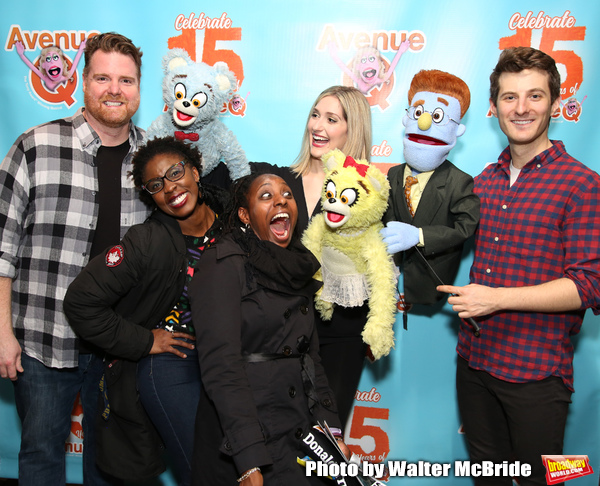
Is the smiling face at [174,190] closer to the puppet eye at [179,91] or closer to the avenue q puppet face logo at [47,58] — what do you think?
the puppet eye at [179,91]

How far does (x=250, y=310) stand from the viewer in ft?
5.16

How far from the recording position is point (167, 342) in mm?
1853

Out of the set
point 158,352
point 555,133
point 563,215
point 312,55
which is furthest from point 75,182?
point 555,133

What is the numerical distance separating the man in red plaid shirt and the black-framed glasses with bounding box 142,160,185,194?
3.87 feet

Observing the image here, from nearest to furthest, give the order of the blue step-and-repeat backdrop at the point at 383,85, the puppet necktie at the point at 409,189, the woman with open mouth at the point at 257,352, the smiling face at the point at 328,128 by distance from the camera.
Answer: the woman with open mouth at the point at 257,352 < the puppet necktie at the point at 409,189 < the smiling face at the point at 328,128 < the blue step-and-repeat backdrop at the point at 383,85

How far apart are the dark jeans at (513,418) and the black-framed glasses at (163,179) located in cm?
150

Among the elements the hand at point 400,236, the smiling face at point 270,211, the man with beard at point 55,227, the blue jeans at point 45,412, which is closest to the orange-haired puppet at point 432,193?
the hand at point 400,236

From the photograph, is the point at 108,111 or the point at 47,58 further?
the point at 47,58

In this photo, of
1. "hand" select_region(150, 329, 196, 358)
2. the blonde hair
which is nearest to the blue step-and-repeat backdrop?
the blonde hair

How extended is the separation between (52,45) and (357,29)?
5.89 ft

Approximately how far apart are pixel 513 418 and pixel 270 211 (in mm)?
1300

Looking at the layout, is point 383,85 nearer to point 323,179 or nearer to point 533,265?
point 323,179

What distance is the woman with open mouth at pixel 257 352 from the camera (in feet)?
4.78

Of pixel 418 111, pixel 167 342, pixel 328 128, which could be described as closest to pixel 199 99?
pixel 328 128
